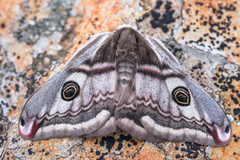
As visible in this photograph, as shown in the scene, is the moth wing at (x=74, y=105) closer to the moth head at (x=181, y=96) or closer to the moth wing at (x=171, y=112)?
the moth wing at (x=171, y=112)

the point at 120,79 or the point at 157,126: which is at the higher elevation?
the point at 120,79

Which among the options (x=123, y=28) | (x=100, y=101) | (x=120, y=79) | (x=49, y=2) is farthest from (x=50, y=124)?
(x=49, y=2)

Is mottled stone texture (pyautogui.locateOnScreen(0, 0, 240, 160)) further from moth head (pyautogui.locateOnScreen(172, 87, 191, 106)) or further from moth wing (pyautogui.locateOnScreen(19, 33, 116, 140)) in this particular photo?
moth head (pyautogui.locateOnScreen(172, 87, 191, 106))

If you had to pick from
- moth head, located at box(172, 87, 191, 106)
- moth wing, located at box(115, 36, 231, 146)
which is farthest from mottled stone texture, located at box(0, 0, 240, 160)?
moth head, located at box(172, 87, 191, 106)

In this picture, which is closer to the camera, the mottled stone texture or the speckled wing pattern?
the speckled wing pattern

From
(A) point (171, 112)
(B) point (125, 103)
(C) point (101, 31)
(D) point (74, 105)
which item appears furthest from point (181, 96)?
(C) point (101, 31)

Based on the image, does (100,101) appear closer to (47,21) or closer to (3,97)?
(3,97)

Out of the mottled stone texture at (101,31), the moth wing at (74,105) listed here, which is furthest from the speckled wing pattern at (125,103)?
the mottled stone texture at (101,31)
